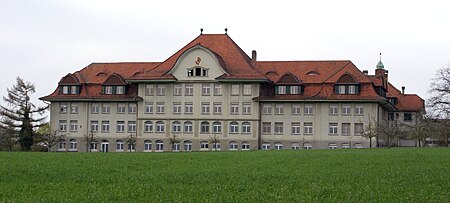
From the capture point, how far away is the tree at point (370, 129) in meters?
74.2

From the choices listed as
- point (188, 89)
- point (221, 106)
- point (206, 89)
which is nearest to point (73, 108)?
point (188, 89)

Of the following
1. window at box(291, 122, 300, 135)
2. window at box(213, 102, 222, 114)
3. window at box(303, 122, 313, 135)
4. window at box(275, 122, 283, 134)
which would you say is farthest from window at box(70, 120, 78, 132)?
window at box(303, 122, 313, 135)

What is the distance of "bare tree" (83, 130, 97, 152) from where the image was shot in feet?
281

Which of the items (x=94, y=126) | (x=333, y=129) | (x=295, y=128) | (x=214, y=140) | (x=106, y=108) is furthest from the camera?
(x=94, y=126)

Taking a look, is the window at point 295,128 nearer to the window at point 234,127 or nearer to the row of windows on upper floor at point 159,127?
the row of windows on upper floor at point 159,127

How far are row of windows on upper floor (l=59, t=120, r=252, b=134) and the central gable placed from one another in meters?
5.53

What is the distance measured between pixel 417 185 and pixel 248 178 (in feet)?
19.9

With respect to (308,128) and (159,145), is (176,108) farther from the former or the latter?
(308,128)

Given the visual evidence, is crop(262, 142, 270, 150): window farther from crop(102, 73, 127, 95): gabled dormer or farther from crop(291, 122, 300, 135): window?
crop(102, 73, 127, 95): gabled dormer

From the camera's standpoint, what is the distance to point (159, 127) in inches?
3342

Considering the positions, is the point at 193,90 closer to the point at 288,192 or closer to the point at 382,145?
the point at 382,145

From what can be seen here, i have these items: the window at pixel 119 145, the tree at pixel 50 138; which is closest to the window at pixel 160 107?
the window at pixel 119 145

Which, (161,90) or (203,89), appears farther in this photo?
(161,90)

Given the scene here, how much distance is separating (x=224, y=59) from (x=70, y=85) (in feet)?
64.3
